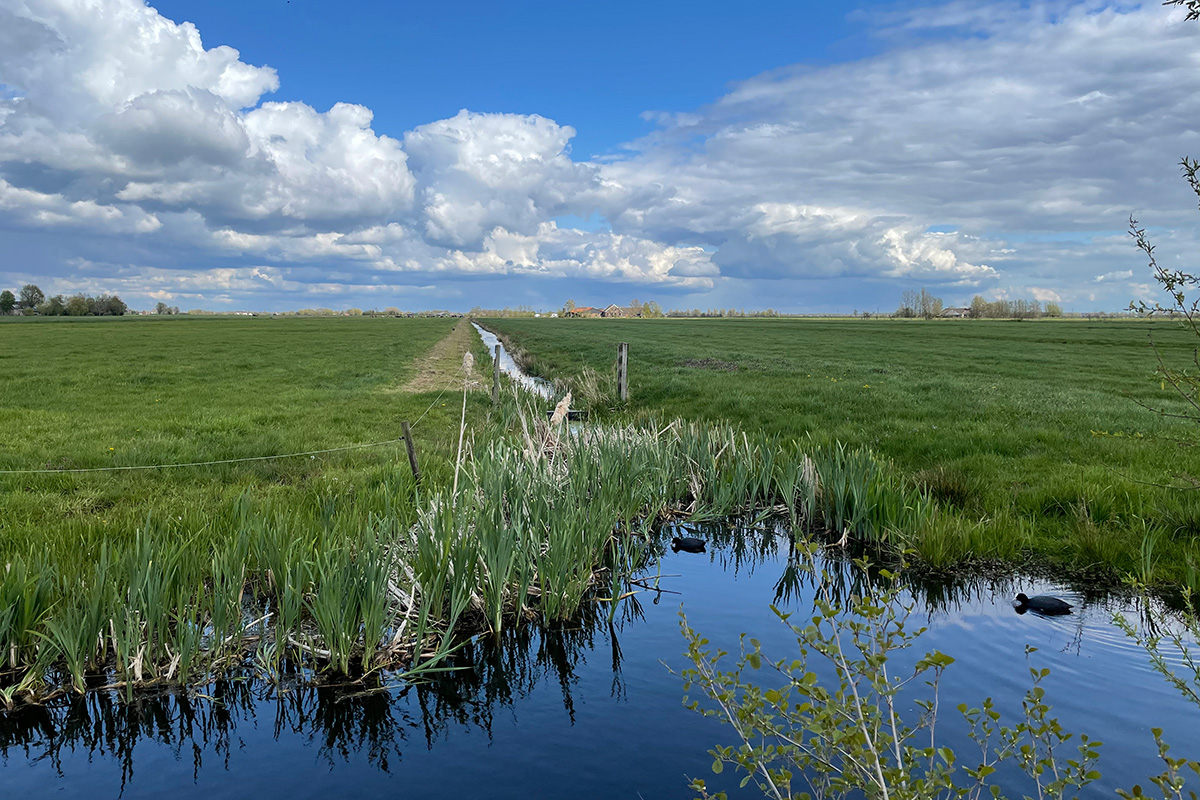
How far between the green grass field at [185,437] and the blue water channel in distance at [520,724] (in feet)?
8.13

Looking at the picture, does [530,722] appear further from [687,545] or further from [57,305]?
[57,305]

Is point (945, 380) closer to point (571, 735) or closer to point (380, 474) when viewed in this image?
point (380, 474)

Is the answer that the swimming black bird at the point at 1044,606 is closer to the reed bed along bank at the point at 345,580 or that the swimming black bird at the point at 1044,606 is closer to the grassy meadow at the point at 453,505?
the grassy meadow at the point at 453,505

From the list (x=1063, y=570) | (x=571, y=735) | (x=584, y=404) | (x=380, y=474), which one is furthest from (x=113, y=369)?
(x=1063, y=570)

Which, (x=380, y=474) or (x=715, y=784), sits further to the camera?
(x=380, y=474)

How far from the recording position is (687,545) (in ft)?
28.8

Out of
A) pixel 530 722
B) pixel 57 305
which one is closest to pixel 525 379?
pixel 530 722

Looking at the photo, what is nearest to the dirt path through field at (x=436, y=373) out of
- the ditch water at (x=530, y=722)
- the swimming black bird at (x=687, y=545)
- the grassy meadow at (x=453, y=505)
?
the grassy meadow at (x=453, y=505)

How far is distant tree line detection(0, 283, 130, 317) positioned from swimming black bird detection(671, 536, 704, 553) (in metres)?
177

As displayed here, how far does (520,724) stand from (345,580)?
1.66 m

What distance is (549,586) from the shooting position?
6.39m

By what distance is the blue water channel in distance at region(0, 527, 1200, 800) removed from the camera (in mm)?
4156

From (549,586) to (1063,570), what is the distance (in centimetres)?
553

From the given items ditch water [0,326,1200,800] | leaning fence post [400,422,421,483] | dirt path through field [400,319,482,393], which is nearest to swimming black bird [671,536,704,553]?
ditch water [0,326,1200,800]
